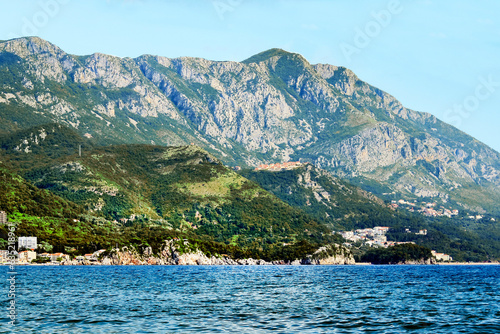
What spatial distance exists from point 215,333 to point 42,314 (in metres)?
22.9

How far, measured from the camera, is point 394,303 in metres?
73.9

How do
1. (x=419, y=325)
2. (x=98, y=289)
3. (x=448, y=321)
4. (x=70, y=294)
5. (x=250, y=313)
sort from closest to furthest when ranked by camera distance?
(x=419, y=325), (x=448, y=321), (x=250, y=313), (x=70, y=294), (x=98, y=289)

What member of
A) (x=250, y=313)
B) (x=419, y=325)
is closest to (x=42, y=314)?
(x=250, y=313)

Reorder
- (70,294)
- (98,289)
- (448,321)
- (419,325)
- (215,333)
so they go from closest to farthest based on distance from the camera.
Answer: (215,333) → (419,325) → (448,321) → (70,294) → (98,289)

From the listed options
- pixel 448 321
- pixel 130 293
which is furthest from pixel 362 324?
pixel 130 293

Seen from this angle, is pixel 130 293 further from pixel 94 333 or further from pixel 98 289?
pixel 94 333

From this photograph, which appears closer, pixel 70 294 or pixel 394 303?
pixel 394 303

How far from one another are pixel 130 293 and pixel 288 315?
35.9 m

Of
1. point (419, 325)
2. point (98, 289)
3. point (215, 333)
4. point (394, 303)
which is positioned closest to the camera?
point (215, 333)

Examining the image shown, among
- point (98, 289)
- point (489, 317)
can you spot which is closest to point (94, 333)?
point (489, 317)

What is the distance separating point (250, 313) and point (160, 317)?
10.1 m

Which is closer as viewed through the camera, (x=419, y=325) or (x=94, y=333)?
(x=94, y=333)

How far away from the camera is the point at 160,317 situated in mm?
57594

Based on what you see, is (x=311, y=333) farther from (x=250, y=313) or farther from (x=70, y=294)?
(x=70, y=294)
